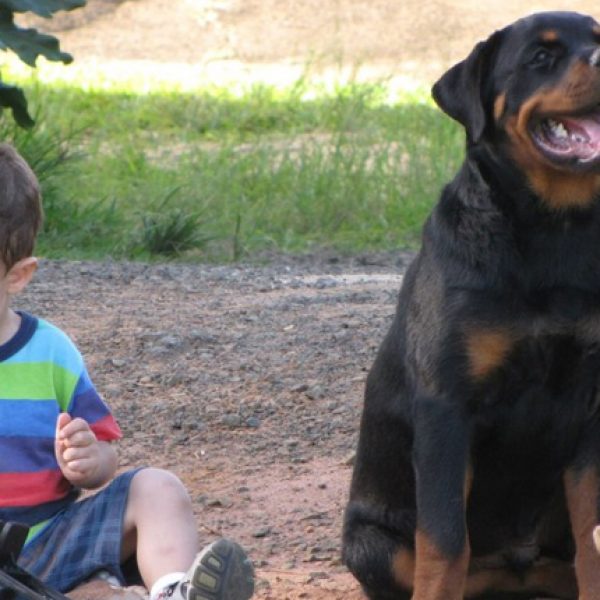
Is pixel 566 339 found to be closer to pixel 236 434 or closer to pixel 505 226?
pixel 505 226

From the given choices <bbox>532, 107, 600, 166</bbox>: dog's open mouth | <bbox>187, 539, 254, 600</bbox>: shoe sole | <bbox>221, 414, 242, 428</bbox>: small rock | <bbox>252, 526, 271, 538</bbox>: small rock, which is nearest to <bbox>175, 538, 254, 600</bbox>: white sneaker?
<bbox>187, 539, 254, 600</bbox>: shoe sole

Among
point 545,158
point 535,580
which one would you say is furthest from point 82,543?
point 545,158

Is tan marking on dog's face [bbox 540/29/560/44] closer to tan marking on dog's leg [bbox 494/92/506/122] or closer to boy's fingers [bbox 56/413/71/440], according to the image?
tan marking on dog's leg [bbox 494/92/506/122]

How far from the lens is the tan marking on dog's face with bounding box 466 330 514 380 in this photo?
3396 millimetres

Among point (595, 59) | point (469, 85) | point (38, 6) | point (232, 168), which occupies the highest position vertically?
point (595, 59)

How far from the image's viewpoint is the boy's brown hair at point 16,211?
11.3ft

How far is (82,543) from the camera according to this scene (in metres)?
3.42

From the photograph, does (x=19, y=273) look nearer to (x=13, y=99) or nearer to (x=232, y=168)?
(x=13, y=99)

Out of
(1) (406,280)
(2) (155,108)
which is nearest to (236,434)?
(1) (406,280)

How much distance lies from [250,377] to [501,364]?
2.28m

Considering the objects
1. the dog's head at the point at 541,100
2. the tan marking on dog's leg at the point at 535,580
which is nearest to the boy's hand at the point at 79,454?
the tan marking on dog's leg at the point at 535,580

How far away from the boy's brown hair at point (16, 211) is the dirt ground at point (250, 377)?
108 centimetres

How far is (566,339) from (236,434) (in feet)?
6.26

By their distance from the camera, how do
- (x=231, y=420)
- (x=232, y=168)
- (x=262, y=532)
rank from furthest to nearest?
(x=232, y=168) → (x=231, y=420) → (x=262, y=532)
